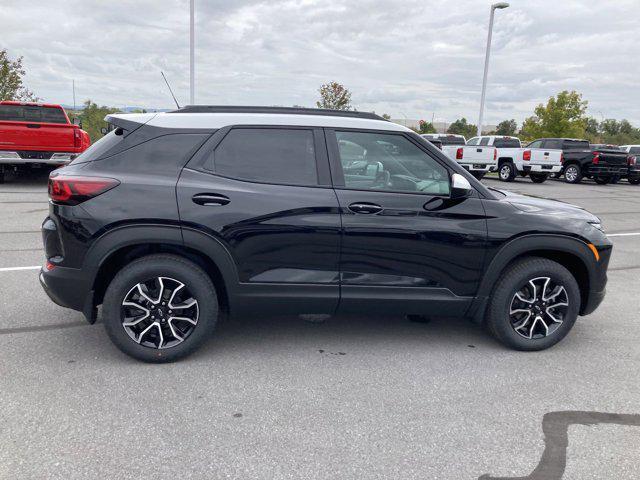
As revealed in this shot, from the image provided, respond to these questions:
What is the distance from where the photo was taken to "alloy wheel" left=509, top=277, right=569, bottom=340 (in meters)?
4.06

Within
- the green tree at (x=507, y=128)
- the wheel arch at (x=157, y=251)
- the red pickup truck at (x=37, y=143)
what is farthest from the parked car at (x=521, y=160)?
the green tree at (x=507, y=128)

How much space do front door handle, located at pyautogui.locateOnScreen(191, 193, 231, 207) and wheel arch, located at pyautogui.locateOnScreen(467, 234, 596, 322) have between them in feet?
6.41

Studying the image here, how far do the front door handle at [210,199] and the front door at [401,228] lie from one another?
2.57 feet

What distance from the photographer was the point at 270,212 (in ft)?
11.9

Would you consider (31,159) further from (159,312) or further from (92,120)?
(92,120)

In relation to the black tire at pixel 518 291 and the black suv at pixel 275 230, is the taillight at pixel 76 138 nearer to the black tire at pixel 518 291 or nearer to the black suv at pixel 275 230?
the black suv at pixel 275 230

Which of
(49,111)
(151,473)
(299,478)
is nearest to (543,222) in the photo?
(299,478)

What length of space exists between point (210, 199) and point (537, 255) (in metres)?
2.49

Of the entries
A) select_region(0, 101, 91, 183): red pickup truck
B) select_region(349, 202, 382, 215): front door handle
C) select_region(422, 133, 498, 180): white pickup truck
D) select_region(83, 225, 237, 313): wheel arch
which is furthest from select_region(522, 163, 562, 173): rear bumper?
A: select_region(83, 225, 237, 313): wheel arch

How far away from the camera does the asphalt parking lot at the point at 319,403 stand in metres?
2.65

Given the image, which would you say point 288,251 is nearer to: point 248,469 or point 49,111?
point 248,469

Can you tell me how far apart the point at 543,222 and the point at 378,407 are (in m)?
1.88

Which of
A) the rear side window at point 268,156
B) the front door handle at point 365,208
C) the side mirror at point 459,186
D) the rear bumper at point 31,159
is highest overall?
the rear side window at point 268,156

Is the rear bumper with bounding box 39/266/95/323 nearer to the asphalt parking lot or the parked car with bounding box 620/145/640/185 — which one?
the asphalt parking lot
